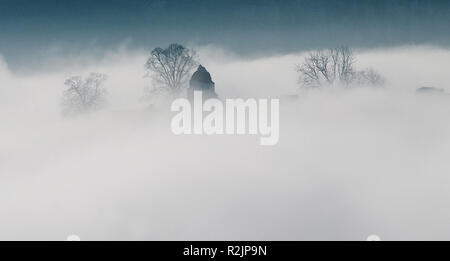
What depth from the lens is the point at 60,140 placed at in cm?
2027

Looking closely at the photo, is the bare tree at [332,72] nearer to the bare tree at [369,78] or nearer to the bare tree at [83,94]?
the bare tree at [369,78]

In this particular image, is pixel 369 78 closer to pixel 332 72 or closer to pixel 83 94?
pixel 332 72

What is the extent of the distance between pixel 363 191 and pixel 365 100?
665 cm

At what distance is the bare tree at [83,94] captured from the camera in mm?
20078

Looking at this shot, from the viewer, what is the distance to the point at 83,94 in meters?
20.5

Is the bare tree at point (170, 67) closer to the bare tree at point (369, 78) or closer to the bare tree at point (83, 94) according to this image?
the bare tree at point (83, 94)

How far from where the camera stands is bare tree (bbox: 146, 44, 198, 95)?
19.6m

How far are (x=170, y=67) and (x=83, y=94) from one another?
433 centimetres

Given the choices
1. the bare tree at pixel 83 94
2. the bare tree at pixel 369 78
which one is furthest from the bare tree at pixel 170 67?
the bare tree at pixel 369 78

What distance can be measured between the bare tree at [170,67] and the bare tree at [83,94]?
2.47 meters

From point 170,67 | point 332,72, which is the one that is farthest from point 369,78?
point 170,67

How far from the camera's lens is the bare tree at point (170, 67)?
64.2ft
